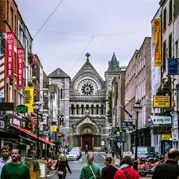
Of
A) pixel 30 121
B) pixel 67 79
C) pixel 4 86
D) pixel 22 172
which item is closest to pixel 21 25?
pixel 30 121

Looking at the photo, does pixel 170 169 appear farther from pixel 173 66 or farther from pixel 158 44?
pixel 158 44

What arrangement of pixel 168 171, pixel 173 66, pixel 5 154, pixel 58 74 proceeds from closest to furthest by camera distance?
pixel 168 171 → pixel 5 154 → pixel 173 66 → pixel 58 74

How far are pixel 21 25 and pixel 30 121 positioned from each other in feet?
28.0

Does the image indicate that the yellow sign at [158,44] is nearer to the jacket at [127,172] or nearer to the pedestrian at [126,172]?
the pedestrian at [126,172]

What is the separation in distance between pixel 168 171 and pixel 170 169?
0.05 metres

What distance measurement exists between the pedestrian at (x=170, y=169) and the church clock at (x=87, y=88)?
134m

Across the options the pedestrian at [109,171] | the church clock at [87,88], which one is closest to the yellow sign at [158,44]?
the pedestrian at [109,171]

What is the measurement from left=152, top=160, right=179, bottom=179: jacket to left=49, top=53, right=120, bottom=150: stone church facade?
130m

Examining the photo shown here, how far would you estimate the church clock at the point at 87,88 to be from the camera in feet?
479

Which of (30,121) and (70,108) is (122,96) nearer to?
(70,108)

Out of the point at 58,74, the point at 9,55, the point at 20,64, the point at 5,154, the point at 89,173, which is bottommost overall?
the point at 89,173

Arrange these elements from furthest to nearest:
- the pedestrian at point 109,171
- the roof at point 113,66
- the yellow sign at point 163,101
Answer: the roof at point 113,66 → the yellow sign at point 163,101 → the pedestrian at point 109,171

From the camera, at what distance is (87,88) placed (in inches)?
5748

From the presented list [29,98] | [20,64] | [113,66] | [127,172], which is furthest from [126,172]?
[113,66]
